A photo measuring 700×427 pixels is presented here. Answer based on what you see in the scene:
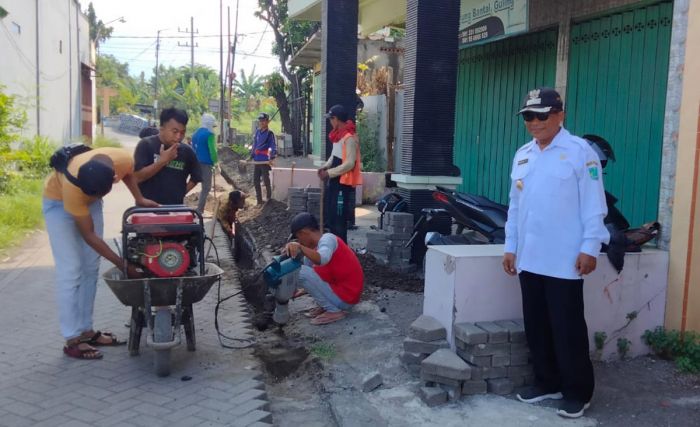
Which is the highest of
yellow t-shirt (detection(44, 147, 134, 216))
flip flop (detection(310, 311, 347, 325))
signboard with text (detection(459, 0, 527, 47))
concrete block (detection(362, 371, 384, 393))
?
Result: signboard with text (detection(459, 0, 527, 47))

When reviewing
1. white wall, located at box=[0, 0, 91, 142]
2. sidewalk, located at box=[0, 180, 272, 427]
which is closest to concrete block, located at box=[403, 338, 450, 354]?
sidewalk, located at box=[0, 180, 272, 427]

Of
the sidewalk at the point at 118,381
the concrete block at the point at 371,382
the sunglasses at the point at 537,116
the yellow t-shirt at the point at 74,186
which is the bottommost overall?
the sidewalk at the point at 118,381

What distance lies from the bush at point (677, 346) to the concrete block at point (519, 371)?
104cm

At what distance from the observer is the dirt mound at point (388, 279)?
20.4 feet

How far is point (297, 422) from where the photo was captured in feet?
12.9

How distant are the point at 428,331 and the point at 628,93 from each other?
158 inches

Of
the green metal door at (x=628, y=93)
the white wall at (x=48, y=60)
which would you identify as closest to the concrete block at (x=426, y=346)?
the green metal door at (x=628, y=93)

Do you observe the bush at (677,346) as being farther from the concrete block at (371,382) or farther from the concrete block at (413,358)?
the concrete block at (371,382)

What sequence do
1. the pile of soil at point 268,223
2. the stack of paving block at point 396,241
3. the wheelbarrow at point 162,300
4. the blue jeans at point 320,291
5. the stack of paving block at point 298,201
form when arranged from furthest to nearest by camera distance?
the stack of paving block at point 298,201
the pile of soil at point 268,223
the stack of paving block at point 396,241
the blue jeans at point 320,291
the wheelbarrow at point 162,300

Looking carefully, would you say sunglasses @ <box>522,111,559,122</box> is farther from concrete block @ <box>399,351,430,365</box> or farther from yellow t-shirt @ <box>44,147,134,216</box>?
yellow t-shirt @ <box>44,147,134,216</box>

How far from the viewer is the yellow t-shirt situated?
14.1ft

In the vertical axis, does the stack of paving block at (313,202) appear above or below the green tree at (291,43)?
below

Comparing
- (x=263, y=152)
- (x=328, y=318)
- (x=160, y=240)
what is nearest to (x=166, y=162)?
(x=160, y=240)

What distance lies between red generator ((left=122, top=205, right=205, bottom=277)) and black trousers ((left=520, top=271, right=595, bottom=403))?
2312 mm
